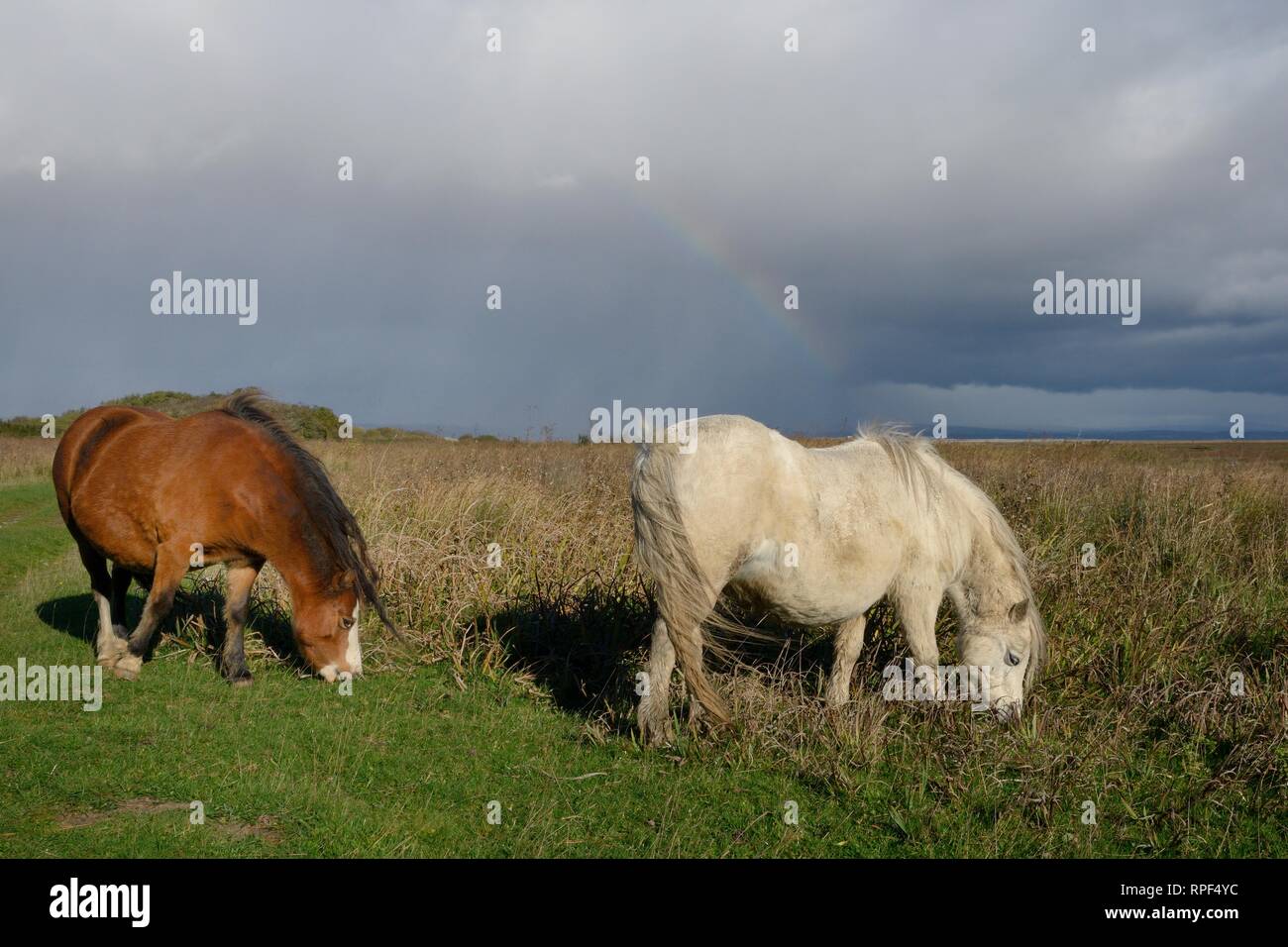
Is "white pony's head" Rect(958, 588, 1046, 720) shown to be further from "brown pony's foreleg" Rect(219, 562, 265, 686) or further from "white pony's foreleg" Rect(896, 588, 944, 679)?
"brown pony's foreleg" Rect(219, 562, 265, 686)

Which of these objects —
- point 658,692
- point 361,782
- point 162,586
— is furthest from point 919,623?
point 162,586

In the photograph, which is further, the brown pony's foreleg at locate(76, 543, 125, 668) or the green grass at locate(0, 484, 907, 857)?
the brown pony's foreleg at locate(76, 543, 125, 668)

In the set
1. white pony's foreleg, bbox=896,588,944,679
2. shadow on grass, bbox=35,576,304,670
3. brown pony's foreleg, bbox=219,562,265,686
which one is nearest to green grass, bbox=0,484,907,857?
brown pony's foreleg, bbox=219,562,265,686

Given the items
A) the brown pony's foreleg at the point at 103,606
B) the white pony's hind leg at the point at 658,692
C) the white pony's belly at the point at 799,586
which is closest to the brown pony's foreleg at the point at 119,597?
the brown pony's foreleg at the point at 103,606

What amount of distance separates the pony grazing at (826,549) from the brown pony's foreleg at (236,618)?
134 inches

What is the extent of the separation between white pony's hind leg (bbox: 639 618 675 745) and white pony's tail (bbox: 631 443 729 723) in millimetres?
254

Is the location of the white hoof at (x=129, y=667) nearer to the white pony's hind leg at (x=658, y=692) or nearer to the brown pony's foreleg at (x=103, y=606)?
the brown pony's foreleg at (x=103, y=606)

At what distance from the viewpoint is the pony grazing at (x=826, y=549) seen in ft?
16.0

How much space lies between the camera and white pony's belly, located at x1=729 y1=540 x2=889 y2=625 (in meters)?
5.04

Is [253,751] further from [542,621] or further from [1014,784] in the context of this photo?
[1014,784]

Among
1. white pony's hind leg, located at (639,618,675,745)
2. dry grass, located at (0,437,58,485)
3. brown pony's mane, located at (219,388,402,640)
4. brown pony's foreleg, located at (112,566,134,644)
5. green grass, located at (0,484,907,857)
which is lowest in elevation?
green grass, located at (0,484,907,857)

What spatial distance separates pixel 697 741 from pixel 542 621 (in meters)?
2.53

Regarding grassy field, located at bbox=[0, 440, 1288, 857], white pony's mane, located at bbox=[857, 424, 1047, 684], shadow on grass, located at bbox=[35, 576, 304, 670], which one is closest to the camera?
grassy field, located at bbox=[0, 440, 1288, 857]
